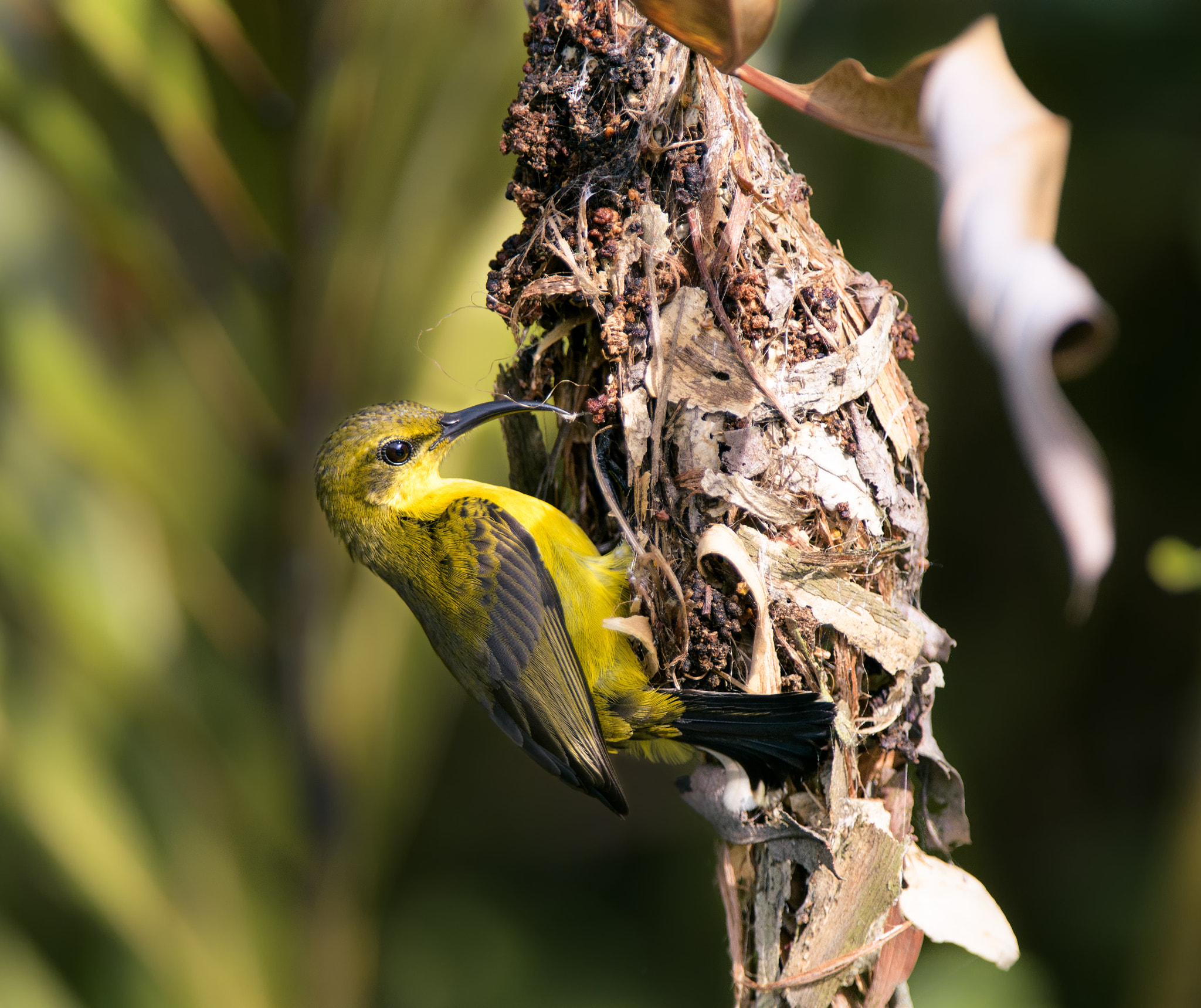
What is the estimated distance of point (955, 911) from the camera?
1.54 metres

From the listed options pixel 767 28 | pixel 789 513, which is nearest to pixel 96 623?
pixel 789 513

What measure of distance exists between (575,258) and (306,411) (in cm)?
130

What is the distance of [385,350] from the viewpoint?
2.63 m

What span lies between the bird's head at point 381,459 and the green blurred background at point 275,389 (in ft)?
0.59

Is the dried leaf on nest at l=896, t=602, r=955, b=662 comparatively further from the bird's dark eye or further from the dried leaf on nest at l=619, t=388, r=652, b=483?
the bird's dark eye

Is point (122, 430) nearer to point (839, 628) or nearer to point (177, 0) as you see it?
point (177, 0)

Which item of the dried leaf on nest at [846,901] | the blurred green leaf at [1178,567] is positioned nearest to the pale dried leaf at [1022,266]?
the dried leaf on nest at [846,901]

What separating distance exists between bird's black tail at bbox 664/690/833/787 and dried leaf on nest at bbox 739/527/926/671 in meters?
0.12

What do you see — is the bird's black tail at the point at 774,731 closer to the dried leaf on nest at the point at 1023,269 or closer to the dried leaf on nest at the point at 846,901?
the dried leaf on nest at the point at 846,901

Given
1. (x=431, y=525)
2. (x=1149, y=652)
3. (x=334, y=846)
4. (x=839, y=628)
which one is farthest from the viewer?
(x=1149, y=652)

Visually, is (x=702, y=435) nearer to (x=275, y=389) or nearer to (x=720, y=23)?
(x=720, y=23)

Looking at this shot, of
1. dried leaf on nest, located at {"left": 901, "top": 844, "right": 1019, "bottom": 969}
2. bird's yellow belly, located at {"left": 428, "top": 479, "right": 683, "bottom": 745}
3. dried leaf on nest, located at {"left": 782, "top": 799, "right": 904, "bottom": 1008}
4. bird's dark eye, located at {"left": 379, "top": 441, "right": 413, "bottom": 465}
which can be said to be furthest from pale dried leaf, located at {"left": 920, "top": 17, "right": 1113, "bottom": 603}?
bird's dark eye, located at {"left": 379, "top": 441, "right": 413, "bottom": 465}

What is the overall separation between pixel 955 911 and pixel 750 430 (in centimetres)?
83

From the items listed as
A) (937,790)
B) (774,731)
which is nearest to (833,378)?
(774,731)
